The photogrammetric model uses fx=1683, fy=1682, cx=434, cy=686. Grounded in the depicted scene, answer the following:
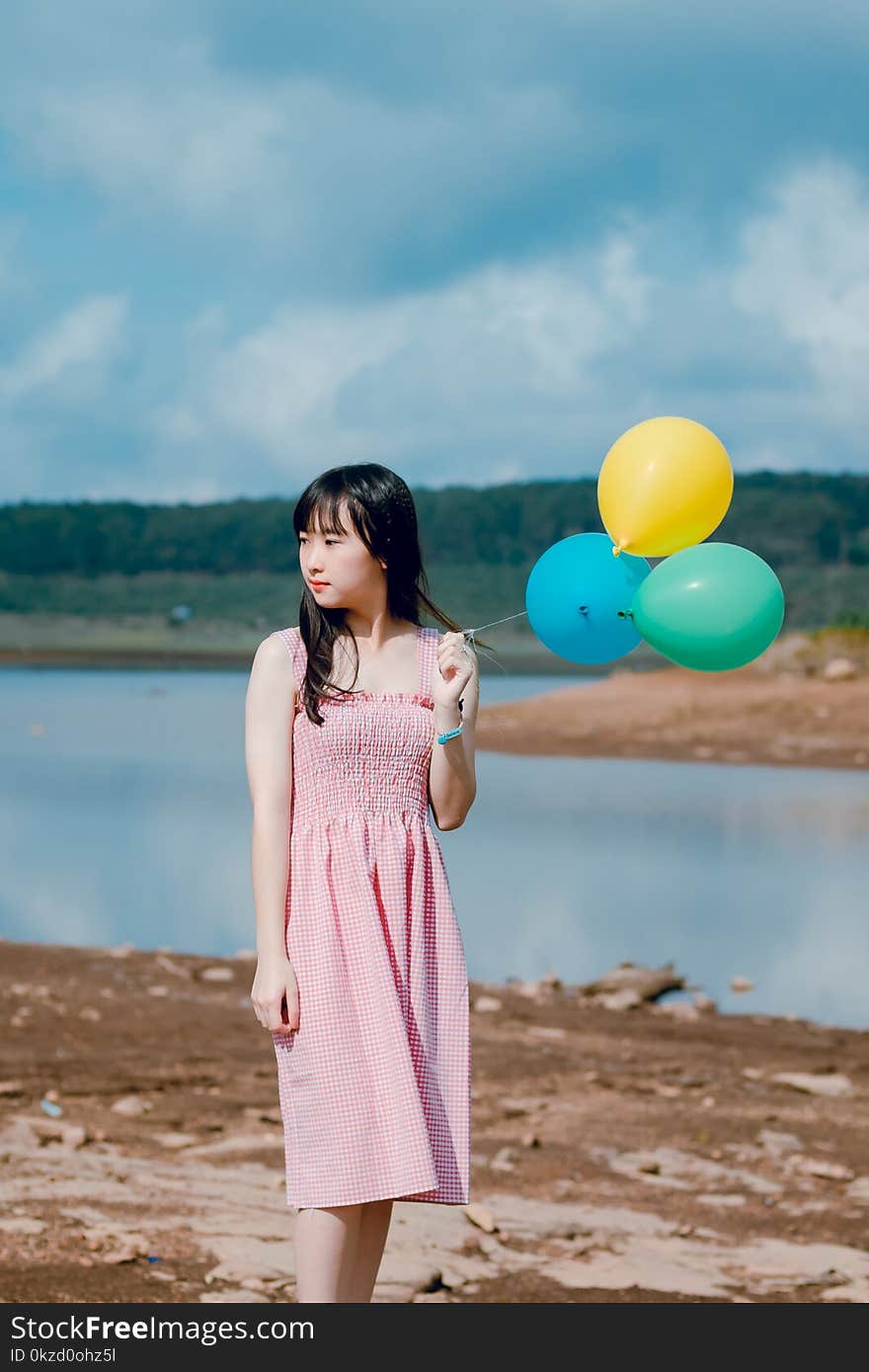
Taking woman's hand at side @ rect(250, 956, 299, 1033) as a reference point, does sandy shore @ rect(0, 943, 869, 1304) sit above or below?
below

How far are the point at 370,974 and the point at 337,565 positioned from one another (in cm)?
76

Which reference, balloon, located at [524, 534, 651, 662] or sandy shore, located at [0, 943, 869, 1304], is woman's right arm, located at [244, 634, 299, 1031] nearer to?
balloon, located at [524, 534, 651, 662]

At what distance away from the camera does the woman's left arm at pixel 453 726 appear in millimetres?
3121

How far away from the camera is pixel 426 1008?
3.11 metres

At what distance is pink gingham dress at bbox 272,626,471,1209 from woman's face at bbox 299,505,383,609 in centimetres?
13

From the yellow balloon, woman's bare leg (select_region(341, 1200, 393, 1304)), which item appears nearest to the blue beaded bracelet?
the yellow balloon

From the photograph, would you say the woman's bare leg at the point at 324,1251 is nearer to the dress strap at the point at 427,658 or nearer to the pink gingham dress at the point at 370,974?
the pink gingham dress at the point at 370,974

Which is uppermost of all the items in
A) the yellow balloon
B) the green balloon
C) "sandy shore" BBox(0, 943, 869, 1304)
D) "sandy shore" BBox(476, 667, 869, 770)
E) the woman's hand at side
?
"sandy shore" BBox(476, 667, 869, 770)

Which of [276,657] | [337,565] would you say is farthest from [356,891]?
[337,565]

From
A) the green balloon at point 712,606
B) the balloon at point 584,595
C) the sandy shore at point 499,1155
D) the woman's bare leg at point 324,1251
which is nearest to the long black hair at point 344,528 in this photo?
the balloon at point 584,595

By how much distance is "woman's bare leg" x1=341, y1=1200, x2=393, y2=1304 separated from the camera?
10.1ft
